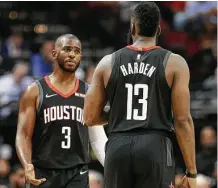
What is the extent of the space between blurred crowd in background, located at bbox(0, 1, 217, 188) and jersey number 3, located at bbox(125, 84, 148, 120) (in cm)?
559

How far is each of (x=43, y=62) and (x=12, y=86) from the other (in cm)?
105

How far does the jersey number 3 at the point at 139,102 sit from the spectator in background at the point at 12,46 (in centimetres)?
840

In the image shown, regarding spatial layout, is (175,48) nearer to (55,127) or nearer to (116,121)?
(55,127)

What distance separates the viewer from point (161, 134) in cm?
555

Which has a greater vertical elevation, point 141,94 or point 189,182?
point 141,94

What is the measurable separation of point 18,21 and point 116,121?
989 centimetres

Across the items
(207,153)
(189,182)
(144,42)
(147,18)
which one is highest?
(147,18)

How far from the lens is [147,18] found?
18.5 feet

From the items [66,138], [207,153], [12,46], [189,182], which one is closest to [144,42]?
[189,182]

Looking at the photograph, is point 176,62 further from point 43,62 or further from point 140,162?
point 43,62

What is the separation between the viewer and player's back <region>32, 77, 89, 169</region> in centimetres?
725

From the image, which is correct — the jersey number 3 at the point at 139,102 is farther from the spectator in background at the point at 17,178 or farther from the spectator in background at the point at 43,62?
the spectator in background at the point at 43,62

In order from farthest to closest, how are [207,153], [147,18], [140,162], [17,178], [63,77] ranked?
[207,153]
[17,178]
[63,77]
[147,18]
[140,162]

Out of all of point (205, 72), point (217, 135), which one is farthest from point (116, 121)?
point (205, 72)
